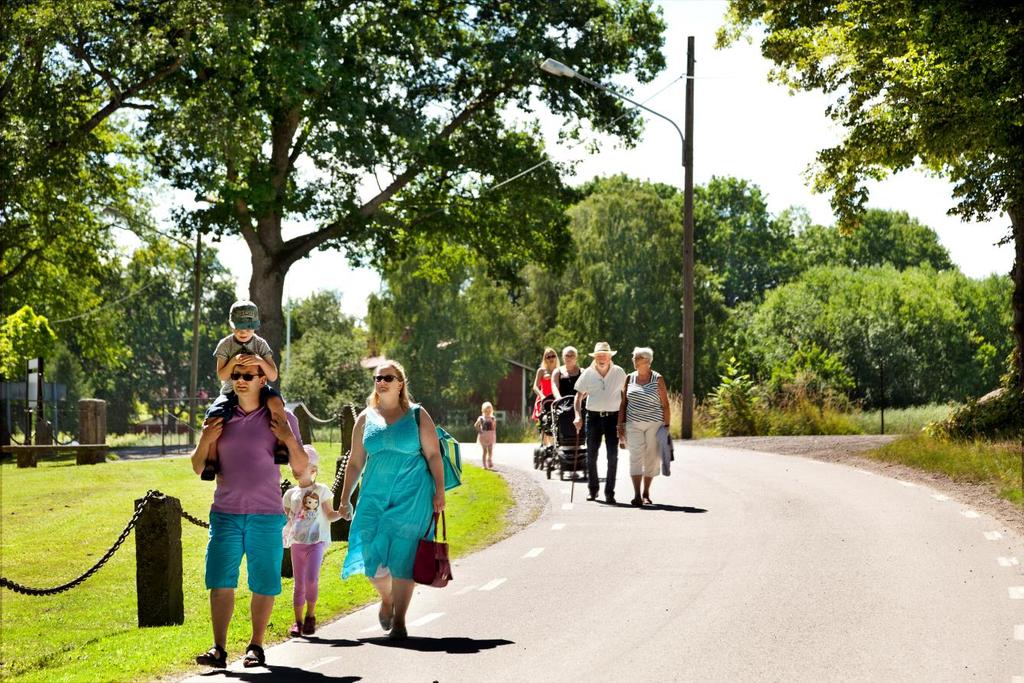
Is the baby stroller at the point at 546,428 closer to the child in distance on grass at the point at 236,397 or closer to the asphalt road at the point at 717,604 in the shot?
the asphalt road at the point at 717,604

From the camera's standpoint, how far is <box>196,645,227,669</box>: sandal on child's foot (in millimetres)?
8305

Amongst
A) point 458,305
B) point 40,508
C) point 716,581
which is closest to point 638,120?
point 40,508

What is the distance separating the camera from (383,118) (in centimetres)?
3234

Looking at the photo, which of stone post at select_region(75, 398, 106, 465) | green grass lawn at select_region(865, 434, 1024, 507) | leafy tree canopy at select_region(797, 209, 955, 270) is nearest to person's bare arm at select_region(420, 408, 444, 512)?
green grass lawn at select_region(865, 434, 1024, 507)

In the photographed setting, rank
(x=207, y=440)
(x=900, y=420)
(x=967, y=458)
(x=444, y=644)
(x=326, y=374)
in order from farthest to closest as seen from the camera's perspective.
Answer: (x=326, y=374), (x=900, y=420), (x=967, y=458), (x=444, y=644), (x=207, y=440)

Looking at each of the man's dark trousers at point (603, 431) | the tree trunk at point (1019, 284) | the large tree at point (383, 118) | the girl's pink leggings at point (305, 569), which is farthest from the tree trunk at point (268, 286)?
the girl's pink leggings at point (305, 569)

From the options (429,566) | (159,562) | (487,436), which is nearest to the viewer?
(429,566)

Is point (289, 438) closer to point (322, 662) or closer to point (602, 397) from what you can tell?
point (322, 662)

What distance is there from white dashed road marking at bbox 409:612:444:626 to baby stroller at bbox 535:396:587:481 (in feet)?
28.4

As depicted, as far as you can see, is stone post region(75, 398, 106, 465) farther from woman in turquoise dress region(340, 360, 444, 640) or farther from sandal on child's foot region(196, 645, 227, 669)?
sandal on child's foot region(196, 645, 227, 669)

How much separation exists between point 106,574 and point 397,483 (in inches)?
381

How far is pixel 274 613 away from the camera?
10383 mm

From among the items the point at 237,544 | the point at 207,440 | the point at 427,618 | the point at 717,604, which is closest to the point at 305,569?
the point at 427,618

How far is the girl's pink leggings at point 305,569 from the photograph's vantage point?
31.6ft
